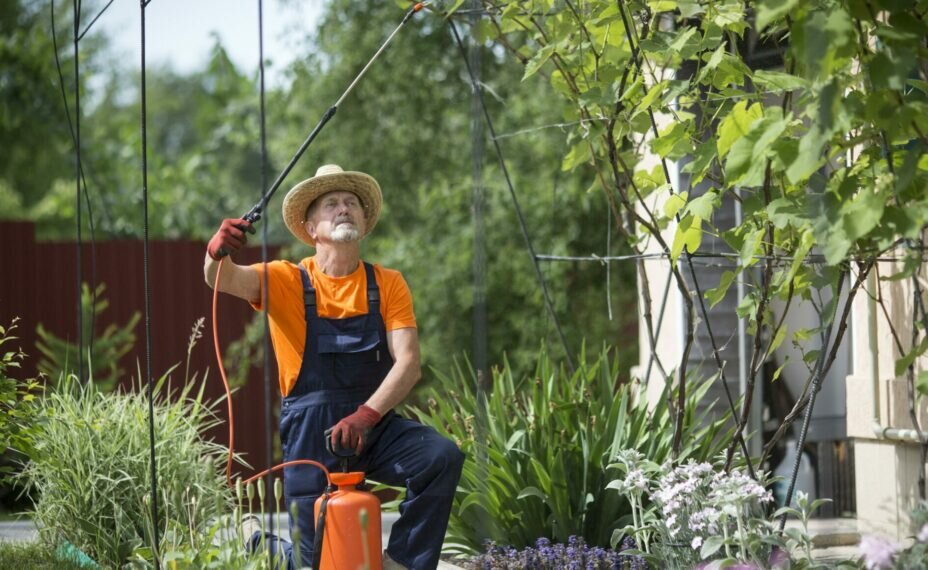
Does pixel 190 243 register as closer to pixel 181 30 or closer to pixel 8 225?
pixel 8 225

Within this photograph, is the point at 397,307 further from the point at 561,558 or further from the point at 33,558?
the point at 33,558

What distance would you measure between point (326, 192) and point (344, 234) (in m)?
0.25

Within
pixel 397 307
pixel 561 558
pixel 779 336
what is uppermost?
pixel 397 307

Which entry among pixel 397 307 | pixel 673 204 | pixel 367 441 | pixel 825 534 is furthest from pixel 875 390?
pixel 367 441

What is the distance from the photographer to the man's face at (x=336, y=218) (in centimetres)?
393

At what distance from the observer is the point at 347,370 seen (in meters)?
3.87

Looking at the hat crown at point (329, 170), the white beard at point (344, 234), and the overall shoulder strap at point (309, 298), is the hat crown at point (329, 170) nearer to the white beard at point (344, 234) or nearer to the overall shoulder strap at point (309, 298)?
the white beard at point (344, 234)

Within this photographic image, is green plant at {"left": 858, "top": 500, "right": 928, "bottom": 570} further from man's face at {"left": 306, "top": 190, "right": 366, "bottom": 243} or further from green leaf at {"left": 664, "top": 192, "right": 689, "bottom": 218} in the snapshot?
man's face at {"left": 306, "top": 190, "right": 366, "bottom": 243}

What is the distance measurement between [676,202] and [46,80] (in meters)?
11.4

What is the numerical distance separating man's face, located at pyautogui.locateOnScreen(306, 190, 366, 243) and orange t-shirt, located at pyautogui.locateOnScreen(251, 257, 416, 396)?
139 millimetres

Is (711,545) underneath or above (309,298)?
underneath

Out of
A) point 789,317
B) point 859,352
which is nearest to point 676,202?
point 859,352

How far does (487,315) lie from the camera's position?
10.6 metres

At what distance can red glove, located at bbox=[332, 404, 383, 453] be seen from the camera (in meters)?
3.57
